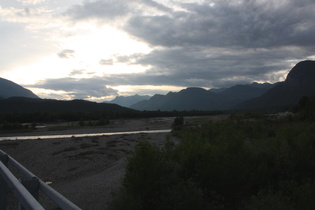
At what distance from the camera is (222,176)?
33.1 ft

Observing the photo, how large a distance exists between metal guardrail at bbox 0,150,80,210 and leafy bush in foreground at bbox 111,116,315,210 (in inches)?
188

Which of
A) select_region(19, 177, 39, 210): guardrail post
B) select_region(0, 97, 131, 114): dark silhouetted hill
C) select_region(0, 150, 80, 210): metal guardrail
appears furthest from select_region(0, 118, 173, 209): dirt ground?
select_region(0, 97, 131, 114): dark silhouetted hill

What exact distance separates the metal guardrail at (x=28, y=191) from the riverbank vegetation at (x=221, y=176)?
4.77 metres

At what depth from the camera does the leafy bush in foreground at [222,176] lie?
8141 millimetres

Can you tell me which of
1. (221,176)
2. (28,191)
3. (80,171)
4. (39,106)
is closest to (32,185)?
(28,191)

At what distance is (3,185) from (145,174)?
215 inches

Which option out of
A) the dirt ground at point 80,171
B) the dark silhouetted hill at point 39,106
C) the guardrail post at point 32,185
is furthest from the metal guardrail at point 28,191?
the dark silhouetted hill at point 39,106

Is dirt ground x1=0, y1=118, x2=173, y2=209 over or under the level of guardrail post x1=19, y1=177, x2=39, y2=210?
under

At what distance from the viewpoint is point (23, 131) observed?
2350 inches

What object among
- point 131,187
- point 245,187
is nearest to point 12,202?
point 131,187

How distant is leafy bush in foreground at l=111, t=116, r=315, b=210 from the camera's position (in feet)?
26.7

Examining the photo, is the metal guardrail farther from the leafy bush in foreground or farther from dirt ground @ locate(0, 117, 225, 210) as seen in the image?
dirt ground @ locate(0, 117, 225, 210)

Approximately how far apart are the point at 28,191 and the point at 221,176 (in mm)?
8316

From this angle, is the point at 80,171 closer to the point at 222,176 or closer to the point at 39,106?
the point at 222,176
